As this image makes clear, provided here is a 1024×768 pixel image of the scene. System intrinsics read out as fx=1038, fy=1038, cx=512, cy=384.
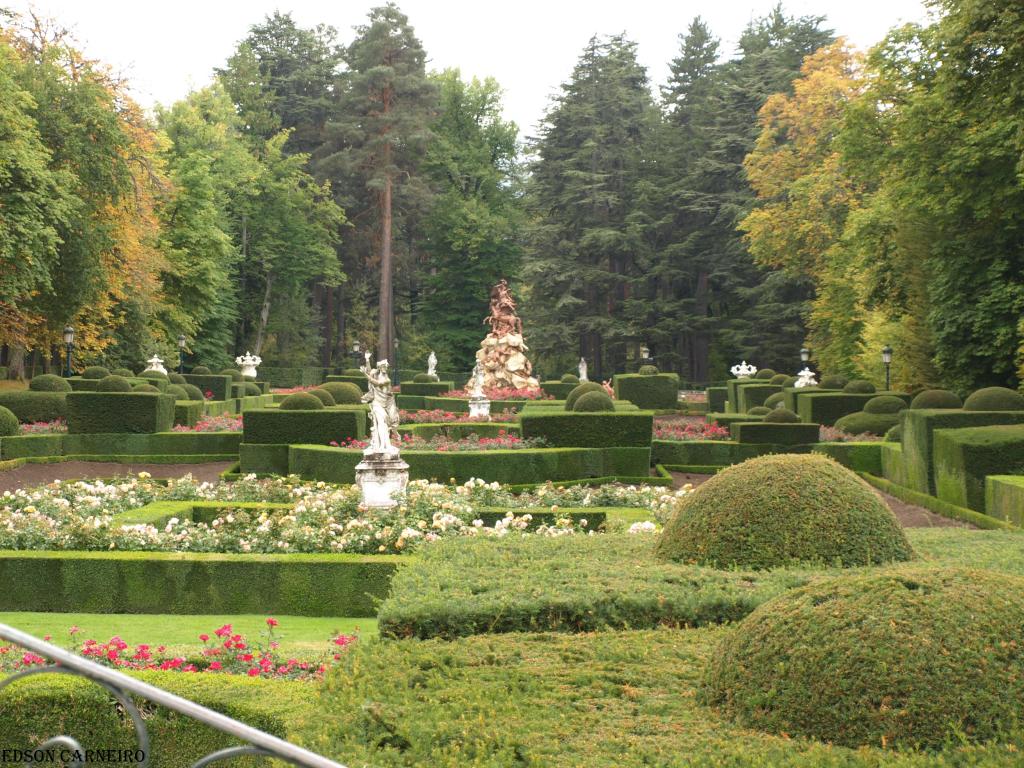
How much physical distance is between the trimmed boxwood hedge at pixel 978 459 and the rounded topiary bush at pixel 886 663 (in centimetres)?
1145

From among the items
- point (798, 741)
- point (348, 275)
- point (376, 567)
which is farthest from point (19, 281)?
point (348, 275)

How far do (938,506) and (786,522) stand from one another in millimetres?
9847

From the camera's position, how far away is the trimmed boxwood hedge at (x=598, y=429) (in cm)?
2005

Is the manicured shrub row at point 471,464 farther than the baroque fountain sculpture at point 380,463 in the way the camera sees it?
Yes

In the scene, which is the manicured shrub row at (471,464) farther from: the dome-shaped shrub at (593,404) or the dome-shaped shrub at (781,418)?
the dome-shaped shrub at (781,418)

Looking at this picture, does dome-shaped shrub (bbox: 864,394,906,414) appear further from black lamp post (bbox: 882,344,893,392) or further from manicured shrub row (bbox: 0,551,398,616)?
manicured shrub row (bbox: 0,551,398,616)

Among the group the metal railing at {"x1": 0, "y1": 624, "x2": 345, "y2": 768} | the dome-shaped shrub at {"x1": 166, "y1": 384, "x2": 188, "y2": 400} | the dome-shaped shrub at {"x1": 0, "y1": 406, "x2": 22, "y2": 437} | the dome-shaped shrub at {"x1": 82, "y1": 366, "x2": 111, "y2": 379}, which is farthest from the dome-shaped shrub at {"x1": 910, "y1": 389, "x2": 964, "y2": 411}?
the metal railing at {"x1": 0, "y1": 624, "x2": 345, "y2": 768}

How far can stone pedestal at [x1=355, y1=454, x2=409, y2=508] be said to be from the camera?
531 inches

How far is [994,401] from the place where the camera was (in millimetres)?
18828

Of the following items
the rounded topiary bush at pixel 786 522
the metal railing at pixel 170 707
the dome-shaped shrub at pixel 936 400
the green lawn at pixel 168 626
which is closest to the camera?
the metal railing at pixel 170 707

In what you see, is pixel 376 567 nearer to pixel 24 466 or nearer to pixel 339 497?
pixel 339 497

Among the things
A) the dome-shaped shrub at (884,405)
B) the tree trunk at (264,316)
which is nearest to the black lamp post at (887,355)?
the dome-shaped shrub at (884,405)

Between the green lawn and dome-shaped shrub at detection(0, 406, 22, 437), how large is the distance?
13.4 meters

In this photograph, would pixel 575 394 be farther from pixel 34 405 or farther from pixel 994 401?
pixel 34 405
